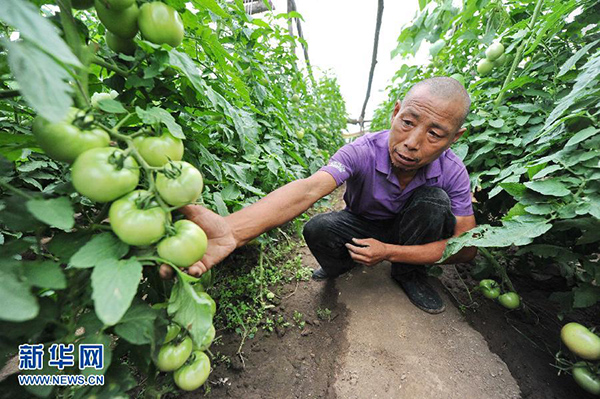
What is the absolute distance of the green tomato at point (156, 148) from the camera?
61cm

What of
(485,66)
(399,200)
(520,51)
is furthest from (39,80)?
(485,66)

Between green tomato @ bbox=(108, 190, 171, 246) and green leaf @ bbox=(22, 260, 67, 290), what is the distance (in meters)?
0.12

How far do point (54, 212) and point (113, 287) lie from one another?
7.1 inches

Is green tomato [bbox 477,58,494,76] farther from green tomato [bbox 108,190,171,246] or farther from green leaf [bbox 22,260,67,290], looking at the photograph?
green leaf [bbox 22,260,67,290]

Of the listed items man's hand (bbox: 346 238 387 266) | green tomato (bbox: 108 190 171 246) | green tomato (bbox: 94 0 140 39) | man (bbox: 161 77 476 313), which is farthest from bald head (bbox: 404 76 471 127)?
green tomato (bbox: 108 190 171 246)

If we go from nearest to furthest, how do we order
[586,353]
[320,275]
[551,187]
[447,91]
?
[551,187] → [586,353] → [447,91] → [320,275]

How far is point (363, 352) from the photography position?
160 cm

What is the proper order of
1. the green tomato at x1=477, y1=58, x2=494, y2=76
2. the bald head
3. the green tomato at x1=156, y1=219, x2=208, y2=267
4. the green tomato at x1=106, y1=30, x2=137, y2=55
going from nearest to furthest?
1. the green tomato at x1=156, y1=219, x2=208, y2=267
2. the green tomato at x1=106, y1=30, x2=137, y2=55
3. the bald head
4. the green tomato at x1=477, y1=58, x2=494, y2=76

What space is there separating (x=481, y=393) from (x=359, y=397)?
2.10ft

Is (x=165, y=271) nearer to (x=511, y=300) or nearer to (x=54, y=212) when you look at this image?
(x=54, y=212)

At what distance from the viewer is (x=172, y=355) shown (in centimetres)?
79

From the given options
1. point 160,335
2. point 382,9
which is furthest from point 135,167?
point 382,9

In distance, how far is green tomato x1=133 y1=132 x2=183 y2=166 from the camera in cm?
61

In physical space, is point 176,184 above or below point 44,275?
above
